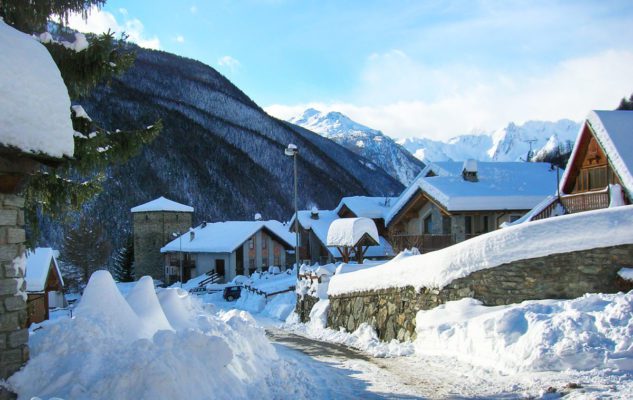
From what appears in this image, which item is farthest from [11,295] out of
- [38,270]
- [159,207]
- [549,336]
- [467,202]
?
[159,207]

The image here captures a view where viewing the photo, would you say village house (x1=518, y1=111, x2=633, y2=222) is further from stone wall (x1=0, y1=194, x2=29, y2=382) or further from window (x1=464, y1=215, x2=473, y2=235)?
stone wall (x1=0, y1=194, x2=29, y2=382)

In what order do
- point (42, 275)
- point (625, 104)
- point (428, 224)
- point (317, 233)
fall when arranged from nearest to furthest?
point (42, 275) → point (428, 224) → point (317, 233) → point (625, 104)

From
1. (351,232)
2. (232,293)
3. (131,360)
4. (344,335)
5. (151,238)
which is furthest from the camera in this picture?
(151,238)

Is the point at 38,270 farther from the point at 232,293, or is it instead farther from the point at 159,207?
the point at 159,207

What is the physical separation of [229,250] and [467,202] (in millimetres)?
29215

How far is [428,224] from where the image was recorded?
32.9 m

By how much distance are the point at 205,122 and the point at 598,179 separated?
116924 mm

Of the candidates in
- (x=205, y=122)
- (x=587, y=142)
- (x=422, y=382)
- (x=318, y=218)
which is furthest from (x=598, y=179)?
(x=205, y=122)

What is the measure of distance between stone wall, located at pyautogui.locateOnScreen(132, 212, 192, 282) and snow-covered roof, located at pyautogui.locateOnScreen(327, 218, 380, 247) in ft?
127

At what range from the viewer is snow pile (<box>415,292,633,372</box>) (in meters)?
10.1

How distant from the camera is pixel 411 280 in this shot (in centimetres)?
1677

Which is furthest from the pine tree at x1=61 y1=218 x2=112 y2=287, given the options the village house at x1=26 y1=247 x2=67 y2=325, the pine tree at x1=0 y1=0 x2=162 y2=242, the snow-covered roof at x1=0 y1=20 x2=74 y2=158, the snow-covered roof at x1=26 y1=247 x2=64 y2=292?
the snow-covered roof at x1=0 y1=20 x2=74 y2=158

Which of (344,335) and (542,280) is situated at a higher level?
(542,280)

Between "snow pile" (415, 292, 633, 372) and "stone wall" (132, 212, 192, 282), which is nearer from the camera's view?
"snow pile" (415, 292, 633, 372)
